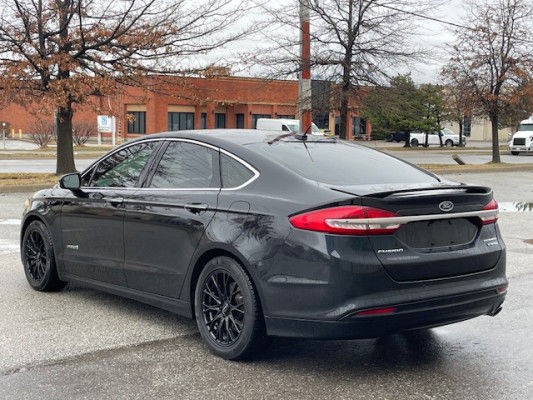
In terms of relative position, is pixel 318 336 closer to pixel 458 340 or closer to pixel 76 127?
pixel 458 340

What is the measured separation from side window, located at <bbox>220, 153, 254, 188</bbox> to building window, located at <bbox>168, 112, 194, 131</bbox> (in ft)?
175

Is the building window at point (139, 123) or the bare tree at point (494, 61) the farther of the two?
the building window at point (139, 123)

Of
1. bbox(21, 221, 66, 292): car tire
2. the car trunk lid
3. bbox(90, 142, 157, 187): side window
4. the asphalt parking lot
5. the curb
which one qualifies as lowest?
the asphalt parking lot

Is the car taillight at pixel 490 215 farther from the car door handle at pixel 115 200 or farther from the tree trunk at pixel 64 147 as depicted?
the tree trunk at pixel 64 147

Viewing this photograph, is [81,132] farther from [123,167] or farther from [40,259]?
[123,167]

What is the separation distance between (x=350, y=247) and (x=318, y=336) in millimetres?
579

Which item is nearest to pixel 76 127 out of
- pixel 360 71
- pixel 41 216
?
pixel 360 71

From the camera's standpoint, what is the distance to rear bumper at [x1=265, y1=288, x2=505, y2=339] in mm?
4285

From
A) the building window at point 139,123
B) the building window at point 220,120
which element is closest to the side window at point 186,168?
the building window at point 139,123

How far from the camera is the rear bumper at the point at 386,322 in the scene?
4285mm

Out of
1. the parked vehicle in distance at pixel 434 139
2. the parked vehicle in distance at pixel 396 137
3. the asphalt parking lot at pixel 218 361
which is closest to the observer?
the asphalt parking lot at pixel 218 361

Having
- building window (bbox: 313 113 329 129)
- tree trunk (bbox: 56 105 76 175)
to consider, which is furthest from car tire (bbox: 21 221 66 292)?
building window (bbox: 313 113 329 129)

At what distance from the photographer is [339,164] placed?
204 inches

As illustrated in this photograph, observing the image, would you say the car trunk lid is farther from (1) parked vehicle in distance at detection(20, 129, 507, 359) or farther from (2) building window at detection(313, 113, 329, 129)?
(2) building window at detection(313, 113, 329, 129)
